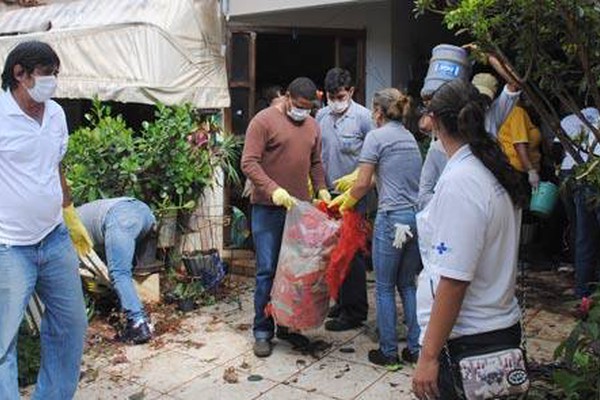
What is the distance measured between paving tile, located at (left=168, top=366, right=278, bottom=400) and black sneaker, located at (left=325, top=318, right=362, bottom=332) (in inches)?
39.1

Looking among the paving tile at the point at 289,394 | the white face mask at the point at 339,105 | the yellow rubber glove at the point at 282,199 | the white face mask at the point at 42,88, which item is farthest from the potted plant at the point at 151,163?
the white face mask at the point at 42,88

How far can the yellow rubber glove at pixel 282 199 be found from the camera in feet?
13.7

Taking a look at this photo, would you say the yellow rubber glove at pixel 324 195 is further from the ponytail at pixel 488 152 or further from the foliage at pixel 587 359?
the ponytail at pixel 488 152

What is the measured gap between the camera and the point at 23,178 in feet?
9.69

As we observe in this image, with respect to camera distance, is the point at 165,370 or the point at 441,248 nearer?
the point at 441,248

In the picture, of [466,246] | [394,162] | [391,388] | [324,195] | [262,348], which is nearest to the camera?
[466,246]

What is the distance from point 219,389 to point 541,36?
2759mm

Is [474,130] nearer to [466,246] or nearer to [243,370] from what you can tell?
[466,246]

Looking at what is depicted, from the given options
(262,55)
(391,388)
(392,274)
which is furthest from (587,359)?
(262,55)

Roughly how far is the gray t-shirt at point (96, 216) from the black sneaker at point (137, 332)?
0.77m

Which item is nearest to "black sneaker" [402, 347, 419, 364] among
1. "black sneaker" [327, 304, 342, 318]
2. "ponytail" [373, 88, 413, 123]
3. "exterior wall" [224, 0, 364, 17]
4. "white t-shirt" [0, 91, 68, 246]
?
"black sneaker" [327, 304, 342, 318]

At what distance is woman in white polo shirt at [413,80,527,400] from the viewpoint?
206 cm

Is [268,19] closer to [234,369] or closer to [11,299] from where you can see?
[234,369]

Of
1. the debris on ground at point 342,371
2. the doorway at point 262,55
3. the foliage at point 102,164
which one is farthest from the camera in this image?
the doorway at point 262,55
